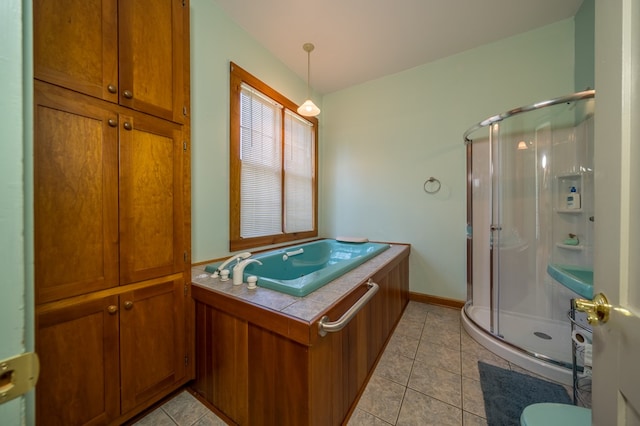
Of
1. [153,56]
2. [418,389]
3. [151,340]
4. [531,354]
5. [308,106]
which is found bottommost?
[418,389]

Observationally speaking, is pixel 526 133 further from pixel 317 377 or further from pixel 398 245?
pixel 317 377

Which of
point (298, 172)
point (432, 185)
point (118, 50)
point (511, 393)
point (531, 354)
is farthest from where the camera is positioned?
point (298, 172)

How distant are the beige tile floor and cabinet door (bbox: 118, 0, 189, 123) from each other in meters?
1.70

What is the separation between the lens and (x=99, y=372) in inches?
41.6

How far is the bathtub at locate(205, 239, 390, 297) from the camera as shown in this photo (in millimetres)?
1294

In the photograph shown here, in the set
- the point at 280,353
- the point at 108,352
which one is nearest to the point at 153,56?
the point at 108,352

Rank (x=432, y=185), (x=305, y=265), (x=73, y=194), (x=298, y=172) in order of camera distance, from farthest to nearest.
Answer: (x=298, y=172)
(x=432, y=185)
(x=305, y=265)
(x=73, y=194)

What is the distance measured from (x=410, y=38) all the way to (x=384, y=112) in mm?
801

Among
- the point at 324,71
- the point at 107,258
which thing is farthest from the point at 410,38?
the point at 107,258

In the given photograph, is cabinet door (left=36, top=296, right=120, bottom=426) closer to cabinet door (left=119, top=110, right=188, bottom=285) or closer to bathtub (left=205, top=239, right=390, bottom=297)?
cabinet door (left=119, top=110, right=188, bottom=285)

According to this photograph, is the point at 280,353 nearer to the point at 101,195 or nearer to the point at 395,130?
the point at 101,195

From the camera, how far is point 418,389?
144 cm

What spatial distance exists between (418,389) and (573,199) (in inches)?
79.6

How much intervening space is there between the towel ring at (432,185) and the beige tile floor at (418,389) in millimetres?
1479
